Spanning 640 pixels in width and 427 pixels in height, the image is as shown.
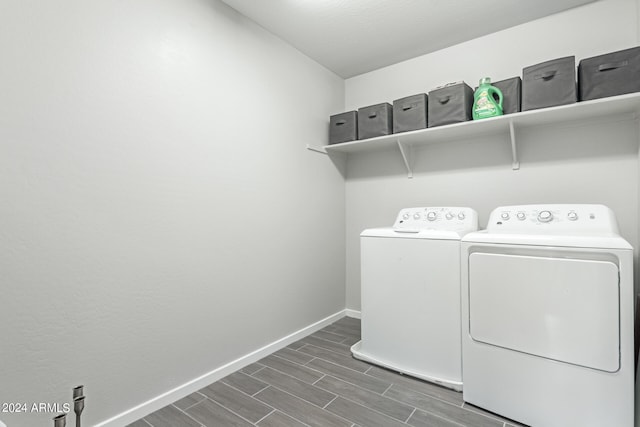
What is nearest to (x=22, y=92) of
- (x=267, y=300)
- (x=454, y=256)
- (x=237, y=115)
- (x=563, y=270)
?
(x=237, y=115)

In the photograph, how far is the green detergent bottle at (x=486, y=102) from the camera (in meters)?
1.99

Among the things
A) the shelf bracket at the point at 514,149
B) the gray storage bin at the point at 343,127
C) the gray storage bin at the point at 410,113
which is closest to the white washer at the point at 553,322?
the shelf bracket at the point at 514,149

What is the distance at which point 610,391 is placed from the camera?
1297mm

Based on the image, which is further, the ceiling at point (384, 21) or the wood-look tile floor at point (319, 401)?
the ceiling at point (384, 21)

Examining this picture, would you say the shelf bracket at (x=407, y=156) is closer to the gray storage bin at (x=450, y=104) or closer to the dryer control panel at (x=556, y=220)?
the gray storage bin at (x=450, y=104)

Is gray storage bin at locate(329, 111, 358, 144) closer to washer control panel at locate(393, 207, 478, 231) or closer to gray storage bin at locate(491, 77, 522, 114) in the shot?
washer control panel at locate(393, 207, 478, 231)

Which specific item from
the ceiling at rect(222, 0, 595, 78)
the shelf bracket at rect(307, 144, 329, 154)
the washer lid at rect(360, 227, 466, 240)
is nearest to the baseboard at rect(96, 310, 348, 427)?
the washer lid at rect(360, 227, 466, 240)

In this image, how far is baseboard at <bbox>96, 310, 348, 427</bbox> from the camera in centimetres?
148

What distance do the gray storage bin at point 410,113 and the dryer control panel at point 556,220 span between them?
892mm

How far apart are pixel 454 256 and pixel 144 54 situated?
81.2 inches

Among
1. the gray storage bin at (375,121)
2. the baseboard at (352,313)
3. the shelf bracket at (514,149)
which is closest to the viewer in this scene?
the shelf bracket at (514,149)

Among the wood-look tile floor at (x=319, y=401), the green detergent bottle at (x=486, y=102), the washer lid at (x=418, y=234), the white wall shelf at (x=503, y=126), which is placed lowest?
the wood-look tile floor at (x=319, y=401)

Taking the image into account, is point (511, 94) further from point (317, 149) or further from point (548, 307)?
point (317, 149)

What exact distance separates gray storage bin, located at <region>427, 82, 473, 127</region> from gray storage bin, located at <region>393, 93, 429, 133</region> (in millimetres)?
52
